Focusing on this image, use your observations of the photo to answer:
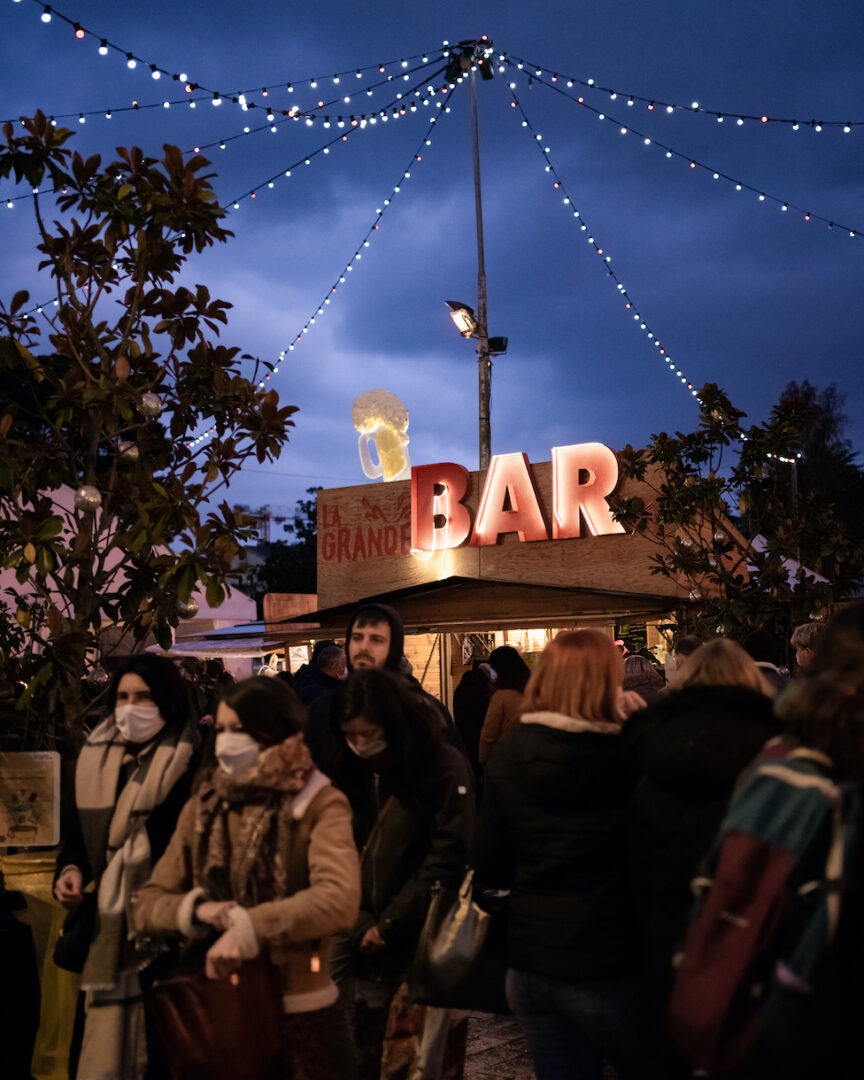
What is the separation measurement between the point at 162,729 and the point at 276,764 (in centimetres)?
98

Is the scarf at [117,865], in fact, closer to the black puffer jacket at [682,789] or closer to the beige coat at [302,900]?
the beige coat at [302,900]

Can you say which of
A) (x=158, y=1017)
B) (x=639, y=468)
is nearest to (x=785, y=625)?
(x=639, y=468)

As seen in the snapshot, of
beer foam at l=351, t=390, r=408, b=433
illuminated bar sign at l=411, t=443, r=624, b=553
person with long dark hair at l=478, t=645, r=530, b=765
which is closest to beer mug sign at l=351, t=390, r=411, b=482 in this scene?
beer foam at l=351, t=390, r=408, b=433

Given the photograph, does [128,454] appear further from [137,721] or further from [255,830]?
[255,830]

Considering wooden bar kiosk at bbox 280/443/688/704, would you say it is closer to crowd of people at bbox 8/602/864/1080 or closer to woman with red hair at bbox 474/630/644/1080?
crowd of people at bbox 8/602/864/1080

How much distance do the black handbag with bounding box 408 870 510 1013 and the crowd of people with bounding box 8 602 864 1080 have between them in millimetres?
103

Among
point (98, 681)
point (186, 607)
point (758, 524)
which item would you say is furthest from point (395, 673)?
point (758, 524)

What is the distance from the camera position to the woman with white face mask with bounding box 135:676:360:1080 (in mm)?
2920

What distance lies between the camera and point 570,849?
3115 millimetres

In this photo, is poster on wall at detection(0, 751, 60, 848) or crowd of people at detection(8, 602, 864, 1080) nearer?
crowd of people at detection(8, 602, 864, 1080)

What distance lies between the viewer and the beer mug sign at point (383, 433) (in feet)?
54.3

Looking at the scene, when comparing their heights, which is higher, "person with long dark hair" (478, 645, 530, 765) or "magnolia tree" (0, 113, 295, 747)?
"magnolia tree" (0, 113, 295, 747)

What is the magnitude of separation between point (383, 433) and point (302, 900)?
14041 mm

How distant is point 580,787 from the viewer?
3.11 m
